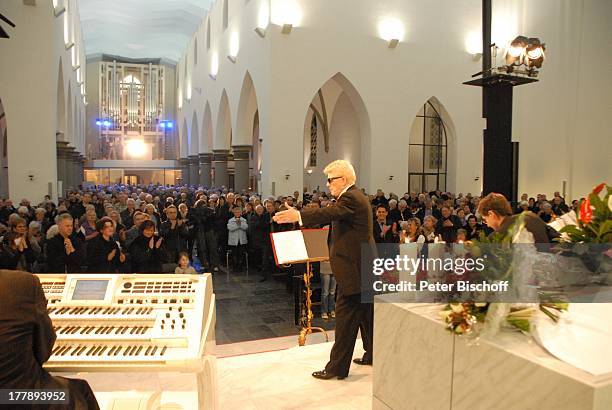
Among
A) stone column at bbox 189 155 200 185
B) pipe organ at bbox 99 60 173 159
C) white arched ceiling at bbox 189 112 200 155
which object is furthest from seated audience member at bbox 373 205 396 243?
pipe organ at bbox 99 60 173 159

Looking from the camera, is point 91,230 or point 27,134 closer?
point 91,230

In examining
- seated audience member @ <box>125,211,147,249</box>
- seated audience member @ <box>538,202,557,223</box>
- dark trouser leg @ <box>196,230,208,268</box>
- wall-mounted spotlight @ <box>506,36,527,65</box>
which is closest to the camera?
seated audience member @ <box>125,211,147,249</box>

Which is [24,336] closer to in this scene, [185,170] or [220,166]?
[220,166]

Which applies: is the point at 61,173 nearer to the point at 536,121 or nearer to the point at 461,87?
the point at 461,87

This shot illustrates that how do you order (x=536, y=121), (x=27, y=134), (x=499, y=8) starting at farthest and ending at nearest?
(x=499, y=8)
(x=536, y=121)
(x=27, y=134)

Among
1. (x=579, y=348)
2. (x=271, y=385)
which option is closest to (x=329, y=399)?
(x=271, y=385)

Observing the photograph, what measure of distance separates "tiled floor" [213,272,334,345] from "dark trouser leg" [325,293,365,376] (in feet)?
7.31

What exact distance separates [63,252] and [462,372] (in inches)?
211

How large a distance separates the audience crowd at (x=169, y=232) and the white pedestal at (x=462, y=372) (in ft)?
5.70

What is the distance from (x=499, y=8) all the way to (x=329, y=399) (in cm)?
1758

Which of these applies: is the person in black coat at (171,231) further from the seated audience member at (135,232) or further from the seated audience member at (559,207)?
the seated audience member at (559,207)

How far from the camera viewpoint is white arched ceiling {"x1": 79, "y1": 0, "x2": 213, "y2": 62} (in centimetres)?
2700

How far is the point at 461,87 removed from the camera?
18141 mm

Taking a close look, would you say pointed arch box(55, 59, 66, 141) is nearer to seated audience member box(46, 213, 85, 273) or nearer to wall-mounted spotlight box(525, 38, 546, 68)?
seated audience member box(46, 213, 85, 273)
